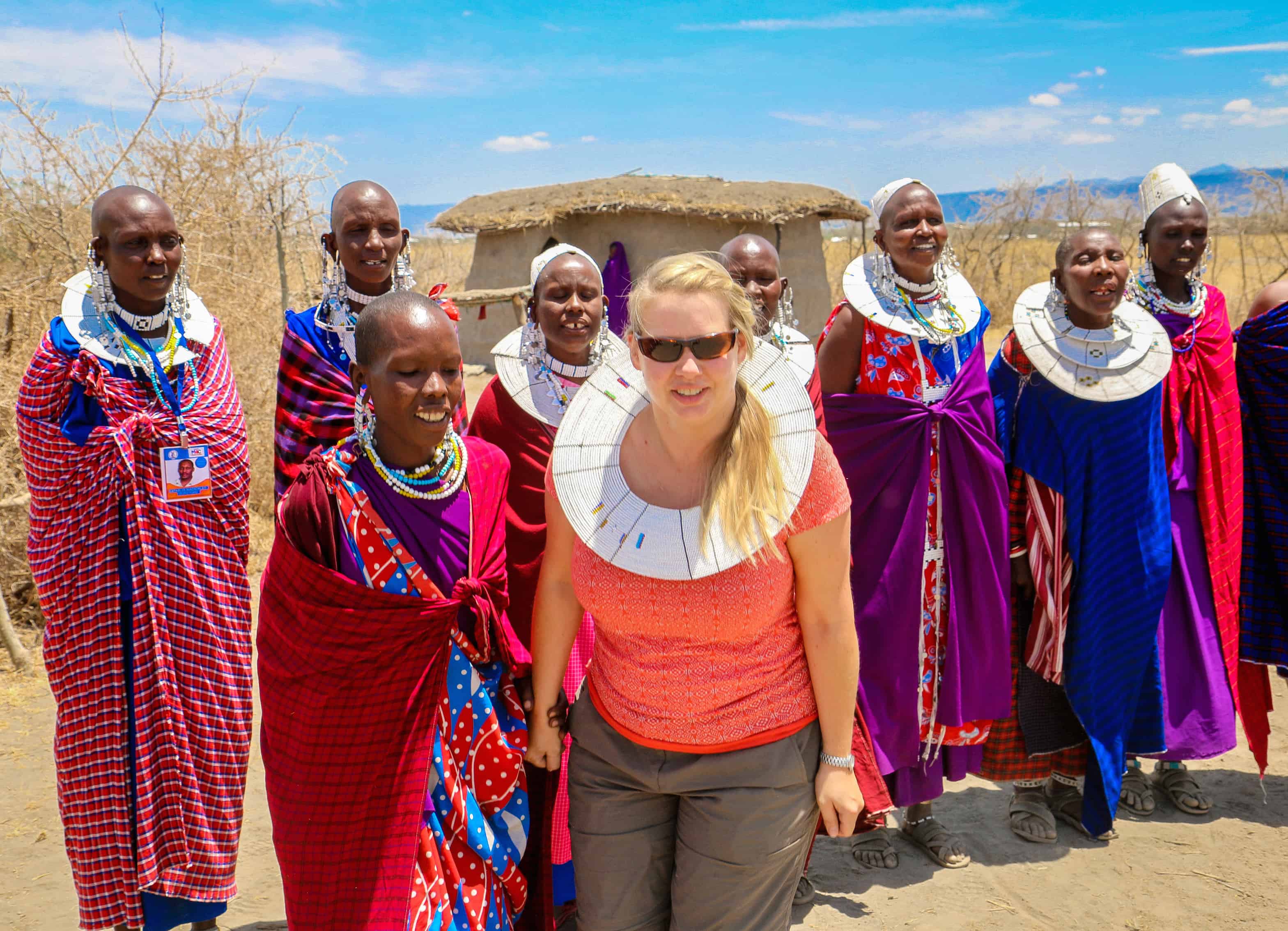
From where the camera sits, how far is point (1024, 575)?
11.8 feet

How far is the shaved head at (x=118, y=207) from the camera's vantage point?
296cm

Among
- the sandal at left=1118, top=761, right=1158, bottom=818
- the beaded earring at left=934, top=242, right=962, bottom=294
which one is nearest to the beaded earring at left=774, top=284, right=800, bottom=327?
the beaded earring at left=934, top=242, right=962, bottom=294

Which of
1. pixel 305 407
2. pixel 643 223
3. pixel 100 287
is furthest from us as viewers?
pixel 643 223

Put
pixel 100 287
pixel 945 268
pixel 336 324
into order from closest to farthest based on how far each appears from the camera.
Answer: pixel 100 287 → pixel 336 324 → pixel 945 268

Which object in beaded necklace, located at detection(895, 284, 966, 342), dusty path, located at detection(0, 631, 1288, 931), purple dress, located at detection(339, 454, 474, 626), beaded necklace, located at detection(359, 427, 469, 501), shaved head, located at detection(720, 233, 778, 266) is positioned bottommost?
dusty path, located at detection(0, 631, 1288, 931)

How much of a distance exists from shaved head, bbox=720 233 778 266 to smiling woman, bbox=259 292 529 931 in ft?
4.23

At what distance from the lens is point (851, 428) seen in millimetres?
3336

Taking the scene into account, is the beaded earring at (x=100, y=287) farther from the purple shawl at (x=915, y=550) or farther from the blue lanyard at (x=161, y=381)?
the purple shawl at (x=915, y=550)

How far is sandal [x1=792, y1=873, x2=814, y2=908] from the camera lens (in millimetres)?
3311

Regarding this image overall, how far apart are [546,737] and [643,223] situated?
11921 mm

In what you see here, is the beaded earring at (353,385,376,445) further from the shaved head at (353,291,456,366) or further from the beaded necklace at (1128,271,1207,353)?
the beaded necklace at (1128,271,1207,353)

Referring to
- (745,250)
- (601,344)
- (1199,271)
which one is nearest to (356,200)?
(601,344)

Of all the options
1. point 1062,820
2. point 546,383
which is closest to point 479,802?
point 546,383

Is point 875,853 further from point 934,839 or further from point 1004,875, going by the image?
point 1004,875
